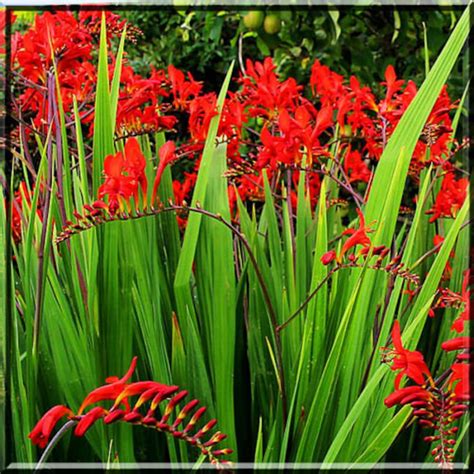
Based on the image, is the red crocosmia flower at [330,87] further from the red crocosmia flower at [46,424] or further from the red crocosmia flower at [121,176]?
the red crocosmia flower at [46,424]

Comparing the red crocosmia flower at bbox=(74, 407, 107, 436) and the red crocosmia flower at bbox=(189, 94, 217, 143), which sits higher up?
the red crocosmia flower at bbox=(189, 94, 217, 143)

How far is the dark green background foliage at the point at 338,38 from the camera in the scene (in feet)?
6.95

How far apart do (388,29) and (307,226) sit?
1.48 metres

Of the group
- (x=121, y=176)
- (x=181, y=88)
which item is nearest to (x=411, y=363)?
(x=121, y=176)

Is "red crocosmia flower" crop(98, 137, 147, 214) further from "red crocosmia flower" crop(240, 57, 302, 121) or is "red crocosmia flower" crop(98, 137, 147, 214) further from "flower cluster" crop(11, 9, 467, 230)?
"red crocosmia flower" crop(240, 57, 302, 121)

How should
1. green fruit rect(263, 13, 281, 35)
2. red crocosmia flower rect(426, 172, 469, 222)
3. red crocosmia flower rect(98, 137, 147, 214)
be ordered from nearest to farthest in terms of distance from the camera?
1. red crocosmia flower rect(98, 137, 147, 214)
2. red crocosmia flower rect(426, 172, 469, 222)
3. green fruit rect(263, 13, 281, 35)

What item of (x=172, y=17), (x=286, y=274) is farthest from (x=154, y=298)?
(x=172, y=17)

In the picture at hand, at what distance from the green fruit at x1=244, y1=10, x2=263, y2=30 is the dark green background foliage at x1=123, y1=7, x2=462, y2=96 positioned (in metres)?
0.03

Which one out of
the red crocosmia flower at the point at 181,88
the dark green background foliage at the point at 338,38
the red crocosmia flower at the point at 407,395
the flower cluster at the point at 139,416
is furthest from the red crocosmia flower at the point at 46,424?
the dark green background foliage at the point at 338,38

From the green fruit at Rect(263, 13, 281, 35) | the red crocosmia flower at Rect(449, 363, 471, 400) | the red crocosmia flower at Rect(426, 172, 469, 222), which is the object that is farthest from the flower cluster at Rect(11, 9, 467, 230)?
the green fruit at Rect(263, 13, 281, 35)

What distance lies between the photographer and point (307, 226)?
1129 millimetres

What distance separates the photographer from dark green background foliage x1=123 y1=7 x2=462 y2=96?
2117mm

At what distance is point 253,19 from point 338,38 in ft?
1.10

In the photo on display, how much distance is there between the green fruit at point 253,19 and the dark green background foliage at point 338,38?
0.08 feet
